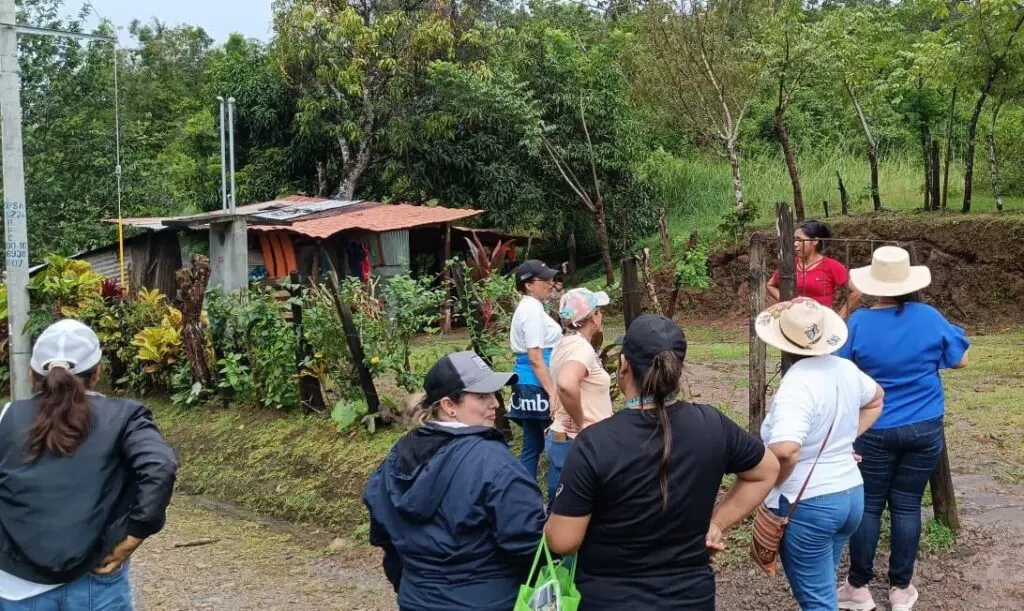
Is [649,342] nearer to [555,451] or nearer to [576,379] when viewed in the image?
[576,379]

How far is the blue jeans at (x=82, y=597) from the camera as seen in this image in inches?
127

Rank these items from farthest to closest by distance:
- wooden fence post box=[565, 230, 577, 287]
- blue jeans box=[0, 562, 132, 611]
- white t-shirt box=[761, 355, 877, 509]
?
wooden fence post box=[565, 230, 577, 287] → white t-shirt box=[761, 355, 877, 509] → blue jeans box=[0, 562, 132, 611]

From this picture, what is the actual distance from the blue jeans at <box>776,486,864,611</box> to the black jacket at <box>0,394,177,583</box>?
228cm

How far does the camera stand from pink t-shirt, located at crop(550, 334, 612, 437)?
498cm

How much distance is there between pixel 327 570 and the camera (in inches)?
257

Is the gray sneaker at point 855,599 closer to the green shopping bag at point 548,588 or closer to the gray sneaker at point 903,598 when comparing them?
the gray sneaker at point 903,598

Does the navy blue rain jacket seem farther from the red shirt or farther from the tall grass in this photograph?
the tall grass

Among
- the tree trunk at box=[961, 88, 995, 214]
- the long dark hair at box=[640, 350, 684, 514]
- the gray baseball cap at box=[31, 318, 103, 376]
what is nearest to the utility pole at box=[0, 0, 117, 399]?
the gray baseball cap at box=[31, 318, 103, 376]

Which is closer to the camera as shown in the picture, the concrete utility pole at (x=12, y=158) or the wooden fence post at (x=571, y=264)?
the concrete utility pole at (x=12, y=158)

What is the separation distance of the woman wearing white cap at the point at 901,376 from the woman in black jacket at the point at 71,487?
3033 mm

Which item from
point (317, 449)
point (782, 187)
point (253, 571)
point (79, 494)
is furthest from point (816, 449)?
point (782, 187)

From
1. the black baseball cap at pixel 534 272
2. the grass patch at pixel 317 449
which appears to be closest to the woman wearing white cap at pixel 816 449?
the grass patch at pixel 317 449

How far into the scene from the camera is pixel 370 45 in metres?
21.0

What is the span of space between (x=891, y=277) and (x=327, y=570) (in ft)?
13.4
